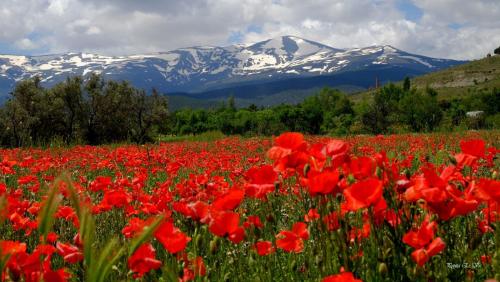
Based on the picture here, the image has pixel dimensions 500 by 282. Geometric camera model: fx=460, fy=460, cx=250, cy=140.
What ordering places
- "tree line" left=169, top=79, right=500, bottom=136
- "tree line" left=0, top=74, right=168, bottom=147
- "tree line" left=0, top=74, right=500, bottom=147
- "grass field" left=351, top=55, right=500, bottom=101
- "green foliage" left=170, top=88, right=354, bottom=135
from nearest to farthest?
"tree line" left=0, top=74, right=500, bottom=147 → "tree line" left=0, top=74, right=168, bottom=147 → "tree line" left=169, top=79, right=500, bottom=136 → "green foliage" left=170, top=88, right=354, bottom=135 → "grass field" left=351, top=55, right=500, bottom=101

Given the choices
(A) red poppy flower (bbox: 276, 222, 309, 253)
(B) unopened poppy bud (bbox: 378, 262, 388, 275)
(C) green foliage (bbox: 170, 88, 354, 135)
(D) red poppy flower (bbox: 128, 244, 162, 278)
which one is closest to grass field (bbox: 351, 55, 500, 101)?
(C) green foliage (bbox: 170, 88, 354, 135)

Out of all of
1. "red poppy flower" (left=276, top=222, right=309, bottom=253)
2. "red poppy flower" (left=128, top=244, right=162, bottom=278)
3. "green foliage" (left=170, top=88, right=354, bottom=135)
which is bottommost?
"green foliage" (left=170, top=88, right=354, bottom=135)

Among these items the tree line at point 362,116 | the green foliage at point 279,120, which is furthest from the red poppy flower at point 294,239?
the green foliage at point 279,120

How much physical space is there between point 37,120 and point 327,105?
7784 cm

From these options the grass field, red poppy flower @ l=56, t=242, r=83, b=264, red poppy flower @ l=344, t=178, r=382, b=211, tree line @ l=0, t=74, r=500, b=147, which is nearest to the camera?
red poppy flower @ l=344, t=178, r=382, b=211

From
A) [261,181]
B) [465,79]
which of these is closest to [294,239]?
[261,181]

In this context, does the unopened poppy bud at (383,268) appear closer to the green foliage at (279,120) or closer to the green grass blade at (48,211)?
the green grass blade at (48,211)

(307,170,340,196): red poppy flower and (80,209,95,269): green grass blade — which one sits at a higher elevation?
(80,209,95,269): green grass blade

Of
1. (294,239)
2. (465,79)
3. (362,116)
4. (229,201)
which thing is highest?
(229,201)

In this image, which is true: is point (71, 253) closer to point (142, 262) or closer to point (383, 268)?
point (142, 262)

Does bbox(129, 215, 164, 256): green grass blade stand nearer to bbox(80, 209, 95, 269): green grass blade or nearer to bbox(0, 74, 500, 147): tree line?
bbox(80, 209, 95, 269): green grass blade

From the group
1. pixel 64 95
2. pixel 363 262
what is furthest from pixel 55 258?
pixel 64 95

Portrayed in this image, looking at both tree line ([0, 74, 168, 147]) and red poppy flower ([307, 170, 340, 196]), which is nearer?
red poppy flower ([307, 170, 340, 196])

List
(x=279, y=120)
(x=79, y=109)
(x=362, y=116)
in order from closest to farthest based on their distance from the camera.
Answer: (x=79, y=109)
(x=362, y=116)
(x=279, y=120)
